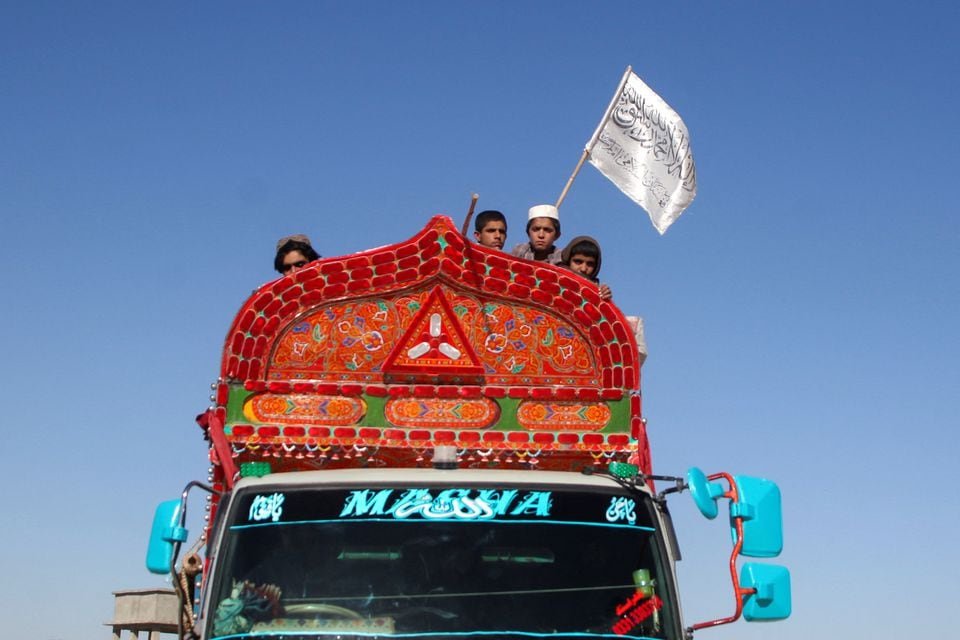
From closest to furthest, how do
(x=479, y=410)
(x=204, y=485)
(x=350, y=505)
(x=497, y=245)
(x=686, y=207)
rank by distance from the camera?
(x=350, y=505) → (x=204, y=485) → (x=479, y=410) → (x=497, y=245) → (x=686, y=207)

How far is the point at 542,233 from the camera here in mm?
8328

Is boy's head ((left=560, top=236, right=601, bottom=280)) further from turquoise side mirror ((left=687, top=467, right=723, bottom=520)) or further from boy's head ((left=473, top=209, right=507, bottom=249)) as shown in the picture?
turquoise side mirror ((left=687, top=467, right=723, bottom=520))

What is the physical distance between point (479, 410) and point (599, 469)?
2.42 ft

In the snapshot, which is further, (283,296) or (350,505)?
(283,296)

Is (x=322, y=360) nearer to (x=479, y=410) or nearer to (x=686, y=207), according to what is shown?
(x=479, y=410)

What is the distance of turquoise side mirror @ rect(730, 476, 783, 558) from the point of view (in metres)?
5.64

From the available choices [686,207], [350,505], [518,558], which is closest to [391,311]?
[350,505]

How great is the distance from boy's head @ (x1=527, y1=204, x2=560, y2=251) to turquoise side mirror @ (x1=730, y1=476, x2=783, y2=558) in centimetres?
299

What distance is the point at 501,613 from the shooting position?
518 cm

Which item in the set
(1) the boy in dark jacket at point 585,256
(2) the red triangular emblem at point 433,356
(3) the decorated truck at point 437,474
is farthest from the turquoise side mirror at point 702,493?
(1) the boy in dark jacket at point 585,256

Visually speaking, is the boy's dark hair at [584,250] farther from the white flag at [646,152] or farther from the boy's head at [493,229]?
the white flag at [646,152]

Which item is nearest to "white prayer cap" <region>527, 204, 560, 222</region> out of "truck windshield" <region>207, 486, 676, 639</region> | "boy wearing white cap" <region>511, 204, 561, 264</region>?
"boy wearing white cap" <region>511, 204, 561, 264</region>

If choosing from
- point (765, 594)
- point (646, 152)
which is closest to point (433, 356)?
point (765, 594)

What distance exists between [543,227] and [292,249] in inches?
70.8
